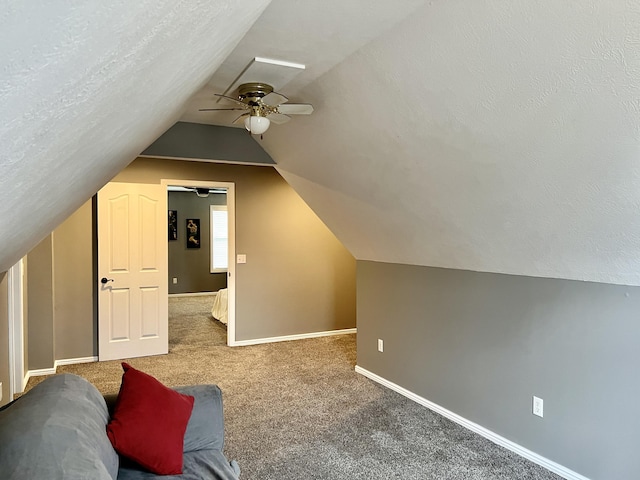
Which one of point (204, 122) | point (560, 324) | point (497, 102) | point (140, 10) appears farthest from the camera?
point (204, 122)

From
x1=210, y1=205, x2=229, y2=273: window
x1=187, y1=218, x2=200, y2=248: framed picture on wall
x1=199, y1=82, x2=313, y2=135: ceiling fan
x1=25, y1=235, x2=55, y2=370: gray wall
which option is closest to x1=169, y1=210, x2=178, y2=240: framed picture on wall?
x1=187, y1=218, x2=200, y2=248: framed picture on wall

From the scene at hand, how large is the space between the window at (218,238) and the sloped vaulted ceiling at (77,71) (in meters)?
9.20

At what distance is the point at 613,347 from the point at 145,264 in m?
4.75

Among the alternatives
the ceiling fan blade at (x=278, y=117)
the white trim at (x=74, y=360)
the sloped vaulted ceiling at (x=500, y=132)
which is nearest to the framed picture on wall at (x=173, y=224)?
the white trim at (x=74, y=360)

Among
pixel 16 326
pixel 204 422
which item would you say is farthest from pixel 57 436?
pixel 16 326

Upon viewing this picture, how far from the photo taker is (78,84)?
817mm

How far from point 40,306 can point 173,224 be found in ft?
19.6

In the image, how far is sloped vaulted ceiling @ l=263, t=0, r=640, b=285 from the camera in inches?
64.3

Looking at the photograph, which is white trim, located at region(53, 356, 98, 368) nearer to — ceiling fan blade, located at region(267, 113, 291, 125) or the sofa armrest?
the sofa armrest

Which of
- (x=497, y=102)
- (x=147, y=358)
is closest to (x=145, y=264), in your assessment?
(x=147, y=358)

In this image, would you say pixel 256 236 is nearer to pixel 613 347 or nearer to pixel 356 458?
pixel 356 458

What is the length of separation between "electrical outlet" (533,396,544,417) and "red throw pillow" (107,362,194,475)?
215 cm

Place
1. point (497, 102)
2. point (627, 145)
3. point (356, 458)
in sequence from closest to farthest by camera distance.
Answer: point (627, 145) < point (497, 102) < point (356, 458)

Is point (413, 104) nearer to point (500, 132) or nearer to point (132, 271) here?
point (500, 132)
